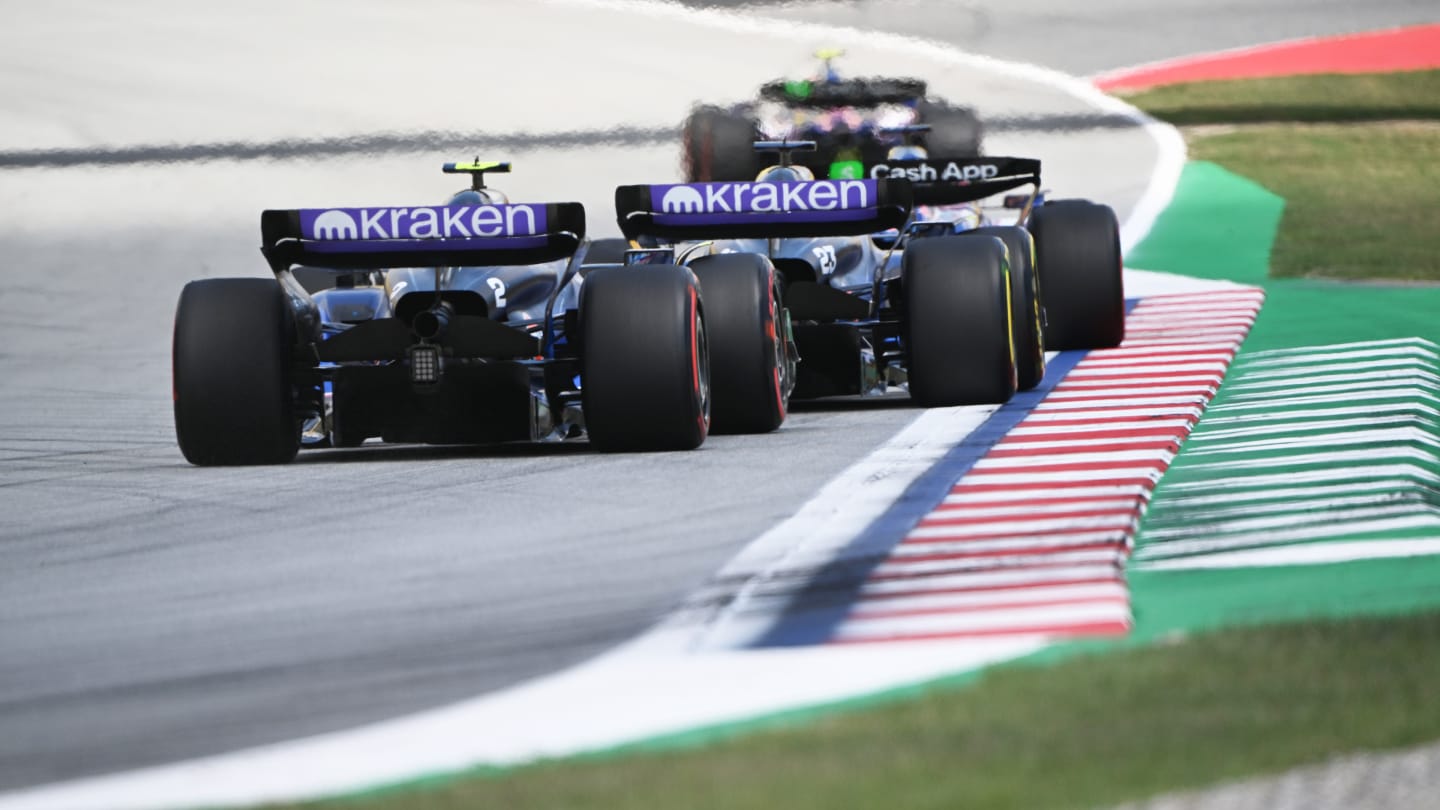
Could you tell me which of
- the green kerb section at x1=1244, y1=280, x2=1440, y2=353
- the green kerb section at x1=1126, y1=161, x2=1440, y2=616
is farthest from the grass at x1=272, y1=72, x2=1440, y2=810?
the green kerb section at x1=1244, y1=280, x2=1440, y2=353

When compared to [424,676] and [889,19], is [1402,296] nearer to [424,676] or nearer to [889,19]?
[424,676]

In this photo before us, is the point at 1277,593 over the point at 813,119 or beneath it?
over

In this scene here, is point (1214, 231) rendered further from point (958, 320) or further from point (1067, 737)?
point (1067, 737)

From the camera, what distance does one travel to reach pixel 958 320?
11.0 meters

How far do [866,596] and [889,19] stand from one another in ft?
84.0

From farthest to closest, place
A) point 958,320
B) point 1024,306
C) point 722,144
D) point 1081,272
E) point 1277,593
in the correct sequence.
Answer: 1. point 722,144
2. point 1081,272
3. point 1024,306
4. point 958,320
5. point 1277,593

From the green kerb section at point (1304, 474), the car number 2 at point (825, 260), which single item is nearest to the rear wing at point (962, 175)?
the green kerb section at point (1304, 474)

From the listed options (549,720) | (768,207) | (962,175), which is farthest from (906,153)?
(549,720)

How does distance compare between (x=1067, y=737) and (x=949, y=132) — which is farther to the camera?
(x=949, y=132)

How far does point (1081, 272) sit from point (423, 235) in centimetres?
533

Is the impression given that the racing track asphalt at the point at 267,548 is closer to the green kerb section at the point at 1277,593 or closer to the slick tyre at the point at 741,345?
the slick tyre at the point at 741,345

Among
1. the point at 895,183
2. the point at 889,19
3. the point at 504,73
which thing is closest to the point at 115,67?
the point at 504,73

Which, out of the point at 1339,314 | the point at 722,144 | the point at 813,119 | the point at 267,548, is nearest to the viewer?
the point at 267,548

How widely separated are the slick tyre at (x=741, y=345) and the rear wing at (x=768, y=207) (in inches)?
32.6
